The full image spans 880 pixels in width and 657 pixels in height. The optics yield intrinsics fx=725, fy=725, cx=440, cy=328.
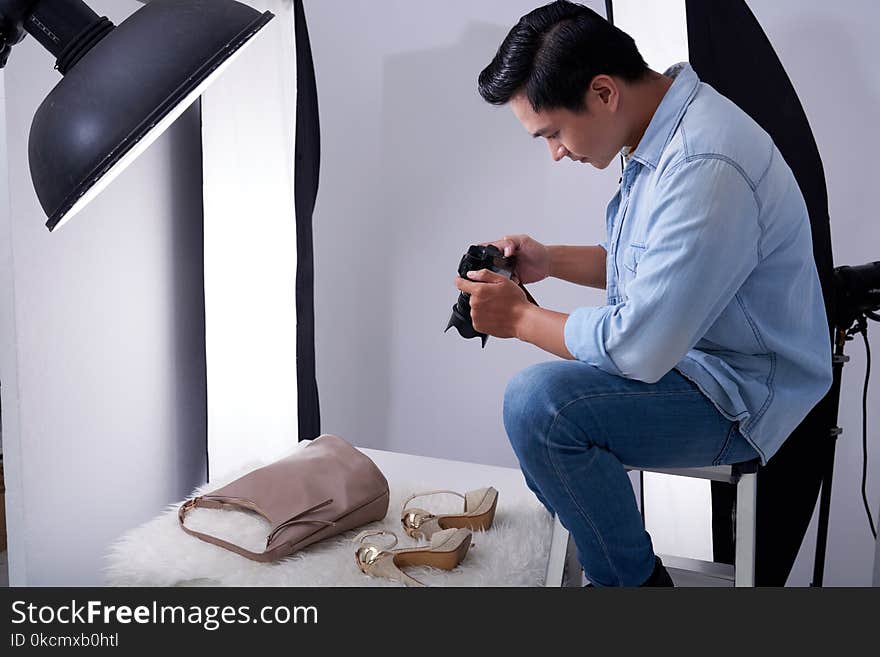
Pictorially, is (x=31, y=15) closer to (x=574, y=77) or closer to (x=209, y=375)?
(x=574, y=77)

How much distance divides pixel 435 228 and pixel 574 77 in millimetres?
1174

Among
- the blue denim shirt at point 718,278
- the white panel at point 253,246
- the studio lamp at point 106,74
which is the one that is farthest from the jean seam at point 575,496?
the white panel at point 253,246

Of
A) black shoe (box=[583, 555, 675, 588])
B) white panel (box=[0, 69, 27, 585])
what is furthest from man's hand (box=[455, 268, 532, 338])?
white panel (box=[0, 69, 27, 585])

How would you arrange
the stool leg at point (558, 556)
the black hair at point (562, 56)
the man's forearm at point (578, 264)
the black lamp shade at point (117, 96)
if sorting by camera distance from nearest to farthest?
the black lamp shade at point (117, 96), the black hair at point (562, 56), the stool leg at point (558, 556), the man's forearm at point (578, 264)

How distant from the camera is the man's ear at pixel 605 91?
947mm

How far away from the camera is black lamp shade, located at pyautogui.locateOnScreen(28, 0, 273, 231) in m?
0.45

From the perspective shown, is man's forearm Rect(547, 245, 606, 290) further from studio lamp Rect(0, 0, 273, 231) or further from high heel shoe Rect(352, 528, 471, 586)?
studio lamp Rect(0, 0, 273, 231)

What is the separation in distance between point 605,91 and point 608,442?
460mm

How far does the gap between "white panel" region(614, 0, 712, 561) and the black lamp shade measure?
1276 mm

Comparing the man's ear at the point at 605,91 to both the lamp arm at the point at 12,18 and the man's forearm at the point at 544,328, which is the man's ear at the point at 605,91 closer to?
the man's forearm at the point at 544,328

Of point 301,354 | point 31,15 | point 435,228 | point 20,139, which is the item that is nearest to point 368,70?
point 435,228

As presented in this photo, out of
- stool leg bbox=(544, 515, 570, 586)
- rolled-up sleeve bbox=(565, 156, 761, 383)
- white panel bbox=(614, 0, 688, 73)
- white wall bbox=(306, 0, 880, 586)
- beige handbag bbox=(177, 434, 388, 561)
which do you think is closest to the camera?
rolled-up sleeve bbox=(565, 156, 761, 383)

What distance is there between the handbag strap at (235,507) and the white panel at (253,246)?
47 cm

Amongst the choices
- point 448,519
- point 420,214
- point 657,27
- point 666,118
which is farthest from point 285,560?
point 657,27
